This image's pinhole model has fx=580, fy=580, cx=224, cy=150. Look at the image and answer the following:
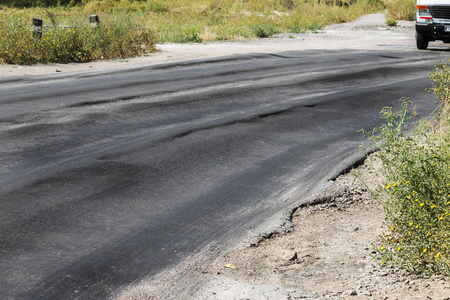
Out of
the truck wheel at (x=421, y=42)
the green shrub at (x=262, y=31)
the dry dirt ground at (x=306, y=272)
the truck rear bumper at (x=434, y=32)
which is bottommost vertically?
the dry dirt ground at (x=306, y=272)

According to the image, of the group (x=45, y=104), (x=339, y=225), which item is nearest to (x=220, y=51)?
(x=45, y=104)

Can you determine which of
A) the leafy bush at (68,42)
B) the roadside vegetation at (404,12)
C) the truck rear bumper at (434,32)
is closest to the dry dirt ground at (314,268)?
the leafy bush at (68,42)

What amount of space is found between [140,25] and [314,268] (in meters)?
17.7

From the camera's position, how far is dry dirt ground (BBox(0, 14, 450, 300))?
430 cm

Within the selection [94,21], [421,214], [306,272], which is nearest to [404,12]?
[94,21]

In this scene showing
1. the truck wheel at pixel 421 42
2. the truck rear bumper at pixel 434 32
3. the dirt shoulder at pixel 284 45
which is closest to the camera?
the dirt shoulder at pixel 284 45

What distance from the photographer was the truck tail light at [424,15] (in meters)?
20.3

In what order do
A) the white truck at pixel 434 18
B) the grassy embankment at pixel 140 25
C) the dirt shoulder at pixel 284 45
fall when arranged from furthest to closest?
the white truck at pixel 434 18
the grassy embankment at pixel 140 25
the dirt shoulder at pixel 284 45

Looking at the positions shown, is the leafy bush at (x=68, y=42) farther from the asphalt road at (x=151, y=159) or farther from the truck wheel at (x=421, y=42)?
the truck wheel at (x=421, y=42)

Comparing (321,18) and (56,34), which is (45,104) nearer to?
(56,34)

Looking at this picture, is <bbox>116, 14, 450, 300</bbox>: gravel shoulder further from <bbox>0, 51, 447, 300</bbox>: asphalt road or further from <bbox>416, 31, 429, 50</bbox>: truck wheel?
<bbox>416, 31, 429, 50</bbox>: truck wheel

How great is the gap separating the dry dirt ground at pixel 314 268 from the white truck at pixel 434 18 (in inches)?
579

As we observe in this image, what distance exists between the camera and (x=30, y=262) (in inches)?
193

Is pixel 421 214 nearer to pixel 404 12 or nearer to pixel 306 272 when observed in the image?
pixel 306 272
